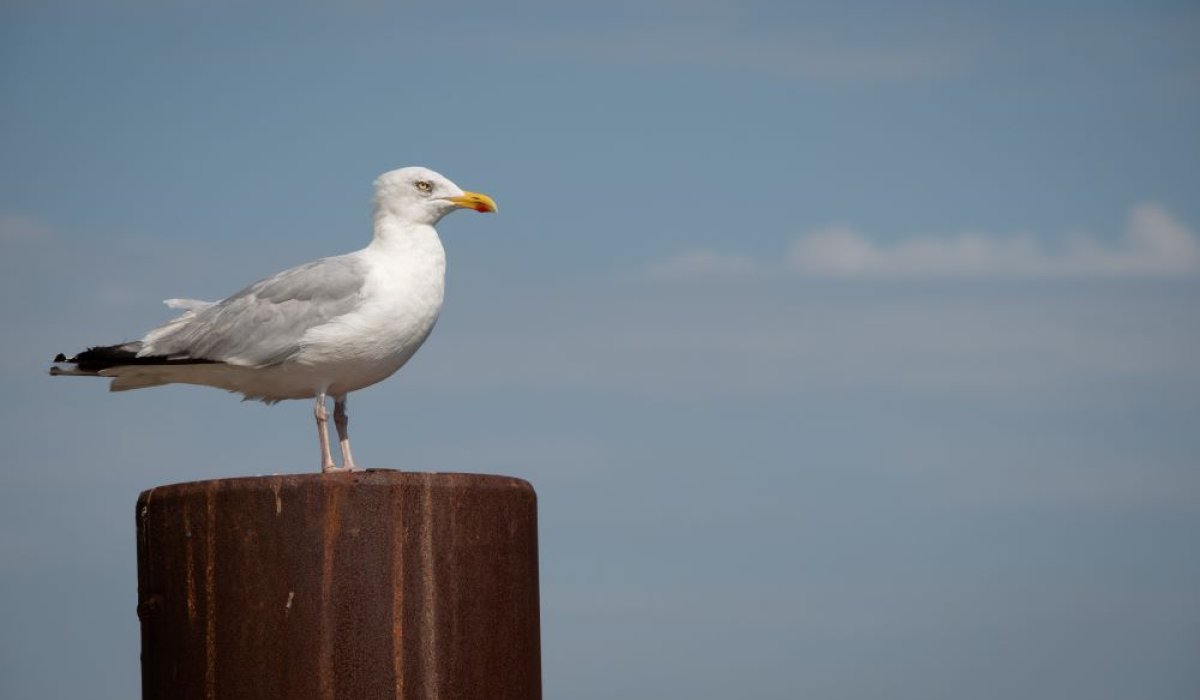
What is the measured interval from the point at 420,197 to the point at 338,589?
385cm

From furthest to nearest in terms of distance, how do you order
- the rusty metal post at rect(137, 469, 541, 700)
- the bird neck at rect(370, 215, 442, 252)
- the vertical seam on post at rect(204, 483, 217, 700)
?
the bird neck at rect(370, 215, 442, 252), the vertical seam on post at rect(204, 483, 217, 700), the rusty metal post at rect(137, 469, 541, 700)

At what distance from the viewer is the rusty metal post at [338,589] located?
250 inches

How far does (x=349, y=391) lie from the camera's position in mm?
9289

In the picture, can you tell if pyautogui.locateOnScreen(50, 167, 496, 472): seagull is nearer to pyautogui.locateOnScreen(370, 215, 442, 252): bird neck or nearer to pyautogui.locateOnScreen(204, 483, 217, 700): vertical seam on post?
pyautogui.locateOnScreen(370, 215, 442, 252): bird neck

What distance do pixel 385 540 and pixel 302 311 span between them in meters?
2.96

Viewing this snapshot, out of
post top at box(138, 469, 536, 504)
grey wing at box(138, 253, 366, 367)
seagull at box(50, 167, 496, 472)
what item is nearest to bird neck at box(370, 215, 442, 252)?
seagull at box(50, 167, 496, 472)

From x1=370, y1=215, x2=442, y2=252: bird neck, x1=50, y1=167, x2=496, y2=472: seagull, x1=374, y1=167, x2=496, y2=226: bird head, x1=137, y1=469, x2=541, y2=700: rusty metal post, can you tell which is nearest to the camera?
x1=137, y1=469, x2=541, y2=700: rusty metal post

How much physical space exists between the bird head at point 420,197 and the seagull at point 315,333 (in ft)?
0.08

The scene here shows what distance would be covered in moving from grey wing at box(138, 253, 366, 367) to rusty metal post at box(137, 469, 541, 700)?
2.28 m

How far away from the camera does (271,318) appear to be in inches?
356

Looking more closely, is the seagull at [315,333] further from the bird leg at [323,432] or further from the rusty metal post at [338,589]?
the rusty metal post at [338,589]

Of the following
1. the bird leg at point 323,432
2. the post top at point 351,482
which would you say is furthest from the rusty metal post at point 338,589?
the bird leg at point 323,432

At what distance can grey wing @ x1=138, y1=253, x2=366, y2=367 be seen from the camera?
8938mm

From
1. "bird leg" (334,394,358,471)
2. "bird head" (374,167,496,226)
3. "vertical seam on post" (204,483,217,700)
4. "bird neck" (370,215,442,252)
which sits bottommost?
"vertical seam on post" (204,483,217,700)
